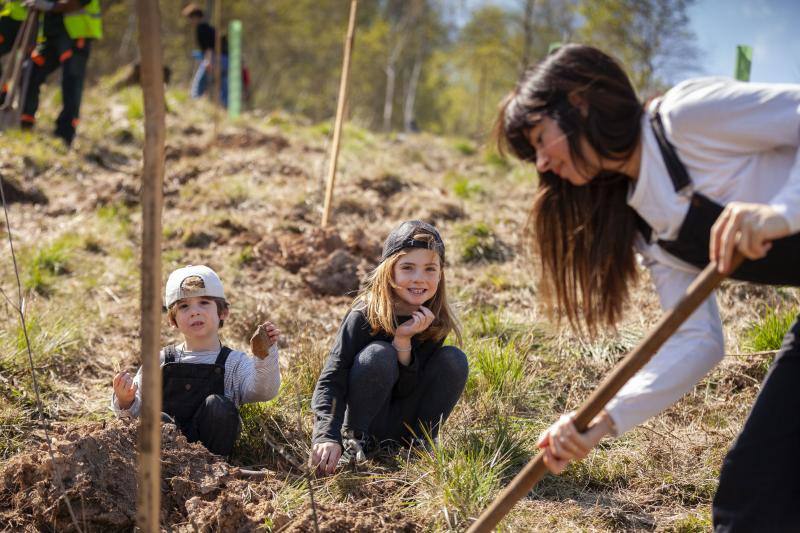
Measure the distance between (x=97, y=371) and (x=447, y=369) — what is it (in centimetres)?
186

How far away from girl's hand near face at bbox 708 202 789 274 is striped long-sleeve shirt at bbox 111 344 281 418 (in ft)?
5.86

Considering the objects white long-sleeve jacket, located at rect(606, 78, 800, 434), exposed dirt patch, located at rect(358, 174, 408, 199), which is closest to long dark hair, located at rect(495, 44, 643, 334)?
white long-sleeve jacket, located at rect(606, 78, 800, 434)

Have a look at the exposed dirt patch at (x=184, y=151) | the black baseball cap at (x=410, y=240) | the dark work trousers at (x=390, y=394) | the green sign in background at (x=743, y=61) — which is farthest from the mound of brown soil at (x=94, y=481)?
the exposed dirt patch at (x=184, y=151)

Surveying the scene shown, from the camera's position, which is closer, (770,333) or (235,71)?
(770,333)

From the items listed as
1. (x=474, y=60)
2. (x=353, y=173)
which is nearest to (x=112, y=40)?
(x=474, y=60)

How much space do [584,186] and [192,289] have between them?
1.69 m

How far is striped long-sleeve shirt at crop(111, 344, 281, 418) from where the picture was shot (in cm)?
286

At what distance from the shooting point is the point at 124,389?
8.81 feet

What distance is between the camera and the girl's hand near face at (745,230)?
1469 millimetres

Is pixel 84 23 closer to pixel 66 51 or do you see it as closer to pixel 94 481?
pixel 66 51

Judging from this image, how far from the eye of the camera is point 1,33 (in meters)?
7.19

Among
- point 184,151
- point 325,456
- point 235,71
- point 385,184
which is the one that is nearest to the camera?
point 325,456

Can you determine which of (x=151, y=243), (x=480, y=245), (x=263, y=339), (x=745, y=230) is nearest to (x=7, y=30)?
(x=480, y=245)

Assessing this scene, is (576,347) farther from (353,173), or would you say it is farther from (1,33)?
(1,33)
